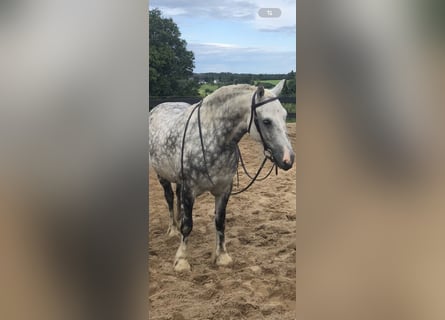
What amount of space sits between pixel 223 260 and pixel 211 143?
55 centimetres

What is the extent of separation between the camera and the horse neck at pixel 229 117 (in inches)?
82.7

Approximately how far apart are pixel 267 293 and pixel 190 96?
3.25ft

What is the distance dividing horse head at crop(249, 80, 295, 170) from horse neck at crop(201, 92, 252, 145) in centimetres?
4

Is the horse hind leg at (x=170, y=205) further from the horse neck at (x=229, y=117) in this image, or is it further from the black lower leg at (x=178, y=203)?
the horse neck at (x=229, y=117)

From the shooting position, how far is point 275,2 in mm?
2037

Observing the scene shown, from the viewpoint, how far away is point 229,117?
212cm

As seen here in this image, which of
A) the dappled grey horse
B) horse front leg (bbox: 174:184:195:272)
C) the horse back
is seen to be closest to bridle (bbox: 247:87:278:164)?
the dappled grey horse
